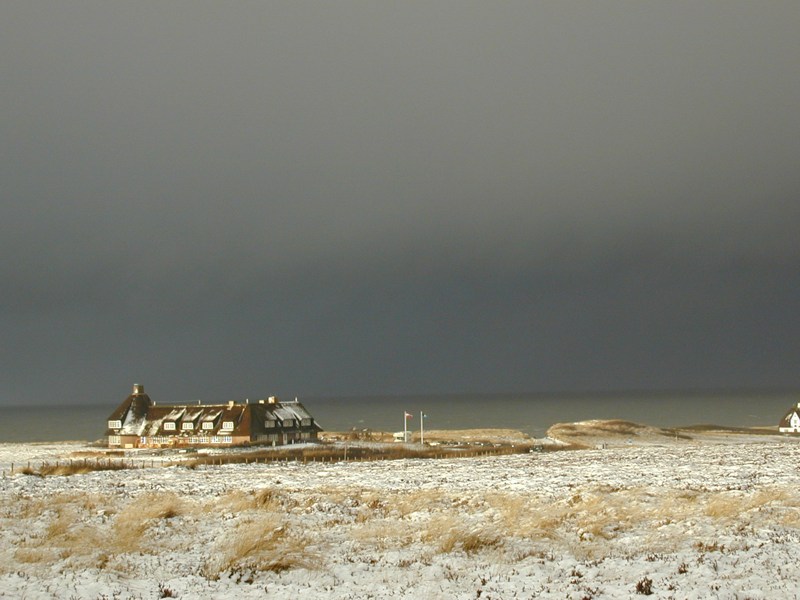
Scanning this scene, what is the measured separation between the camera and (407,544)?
60.6 feet

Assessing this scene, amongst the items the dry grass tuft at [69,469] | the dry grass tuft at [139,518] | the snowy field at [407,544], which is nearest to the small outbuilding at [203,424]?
the dry grass tuft at [69,469]

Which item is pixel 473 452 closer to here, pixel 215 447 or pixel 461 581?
pixel 215 447

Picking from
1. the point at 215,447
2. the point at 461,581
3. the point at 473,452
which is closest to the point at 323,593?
the point at 461,581

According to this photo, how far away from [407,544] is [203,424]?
67.0 meters

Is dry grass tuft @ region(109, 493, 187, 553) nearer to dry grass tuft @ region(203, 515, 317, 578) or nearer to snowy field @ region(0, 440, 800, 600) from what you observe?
snowy field @ region(0, 440, 800, 600)

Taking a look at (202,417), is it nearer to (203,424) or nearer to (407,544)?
(203,424)

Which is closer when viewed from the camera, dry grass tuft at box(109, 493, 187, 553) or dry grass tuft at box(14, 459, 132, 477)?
dry grass tuft at box(109, 493, 187, 553)

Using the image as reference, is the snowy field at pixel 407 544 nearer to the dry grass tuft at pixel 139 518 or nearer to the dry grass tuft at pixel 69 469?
the dry grass tuft at pixel 139 518

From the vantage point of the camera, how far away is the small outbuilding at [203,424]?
79.6 metres

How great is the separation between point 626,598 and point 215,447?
69.3 metres

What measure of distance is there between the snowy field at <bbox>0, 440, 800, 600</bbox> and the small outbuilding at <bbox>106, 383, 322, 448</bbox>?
4841 cm

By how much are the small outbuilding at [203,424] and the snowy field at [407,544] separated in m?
48.4

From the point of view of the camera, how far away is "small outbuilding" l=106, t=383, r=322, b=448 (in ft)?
261

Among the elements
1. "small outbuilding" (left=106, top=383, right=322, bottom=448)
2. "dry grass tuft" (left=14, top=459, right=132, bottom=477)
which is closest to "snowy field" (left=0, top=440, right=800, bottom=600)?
"dry grass tuft" (left=14, top=459, right=132, bottom=477)
